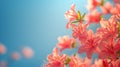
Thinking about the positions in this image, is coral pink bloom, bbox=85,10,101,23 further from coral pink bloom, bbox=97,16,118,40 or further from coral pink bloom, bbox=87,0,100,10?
coral pink bloom, bbox=97,16,118,40

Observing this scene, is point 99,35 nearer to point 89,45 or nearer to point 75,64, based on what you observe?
point 89,45

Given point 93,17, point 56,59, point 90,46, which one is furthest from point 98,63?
point 93,17

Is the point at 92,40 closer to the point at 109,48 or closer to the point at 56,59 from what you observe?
the point at 109,48

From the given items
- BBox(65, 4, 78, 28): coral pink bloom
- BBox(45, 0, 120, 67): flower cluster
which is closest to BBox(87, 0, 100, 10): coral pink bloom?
BBox(45, 0, 120, 67): flower cluster

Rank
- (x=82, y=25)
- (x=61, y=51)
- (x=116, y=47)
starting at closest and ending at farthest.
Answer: (x=116, y=47) → (x=82, y=25) → (x=61, y=51)

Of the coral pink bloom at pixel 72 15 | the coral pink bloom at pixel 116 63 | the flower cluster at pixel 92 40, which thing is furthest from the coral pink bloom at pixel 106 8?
the coral pink bloom at pixel 116 63

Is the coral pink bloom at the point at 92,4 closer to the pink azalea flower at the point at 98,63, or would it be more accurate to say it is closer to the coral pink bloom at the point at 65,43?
the coral pink bloom at the point at 65,43

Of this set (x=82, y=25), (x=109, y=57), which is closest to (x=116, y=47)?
(x=109, y=57)
